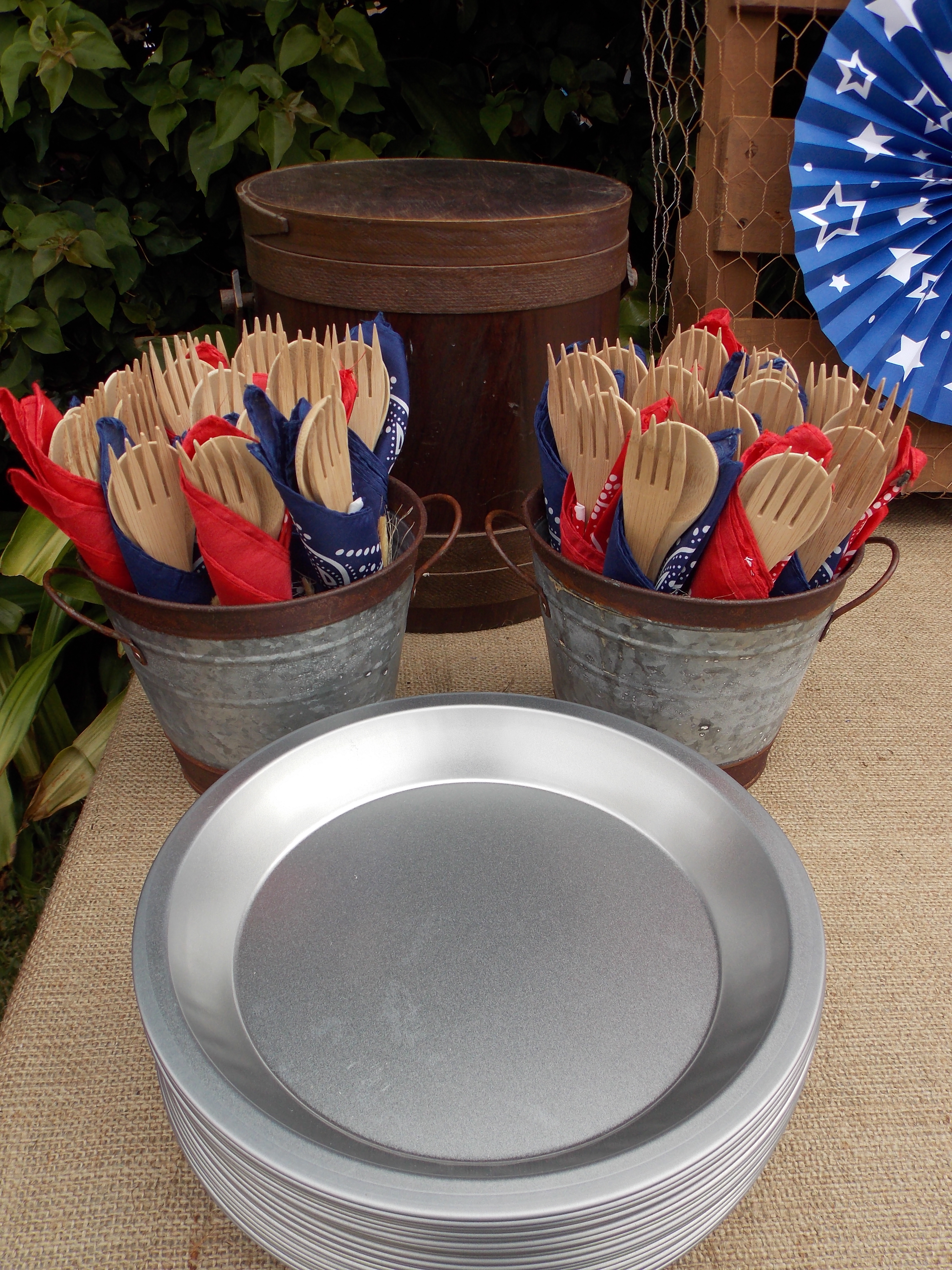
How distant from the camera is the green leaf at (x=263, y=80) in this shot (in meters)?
1.22

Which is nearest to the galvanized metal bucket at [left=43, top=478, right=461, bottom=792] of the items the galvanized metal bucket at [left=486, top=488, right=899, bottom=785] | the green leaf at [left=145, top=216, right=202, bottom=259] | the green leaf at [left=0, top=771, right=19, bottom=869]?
the galvanized metal bucket at [left=486, top=488, right=899, bottom=785]

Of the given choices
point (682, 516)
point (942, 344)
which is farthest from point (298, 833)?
point (942, 344)

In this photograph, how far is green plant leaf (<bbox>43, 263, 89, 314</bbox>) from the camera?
1275 millimetres

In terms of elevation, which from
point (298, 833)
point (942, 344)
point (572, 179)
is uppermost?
point (572, 179)

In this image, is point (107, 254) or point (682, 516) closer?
→ point (682, 516)

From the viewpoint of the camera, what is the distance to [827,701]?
1.04m

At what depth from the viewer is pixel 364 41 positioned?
1.26m

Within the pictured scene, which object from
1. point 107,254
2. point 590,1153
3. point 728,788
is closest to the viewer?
point 590,1153

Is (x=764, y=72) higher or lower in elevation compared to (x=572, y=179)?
higher

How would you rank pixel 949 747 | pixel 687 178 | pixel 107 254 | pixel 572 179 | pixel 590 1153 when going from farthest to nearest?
pixel 687 178 < pixel 107 254 < pixel 572 179 < pixel 949 747 < pixel 590 1153

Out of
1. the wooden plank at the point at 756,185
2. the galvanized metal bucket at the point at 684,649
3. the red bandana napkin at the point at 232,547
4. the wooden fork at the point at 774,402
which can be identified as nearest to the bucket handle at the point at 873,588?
the galvanized metal bucket at the point at 684,649

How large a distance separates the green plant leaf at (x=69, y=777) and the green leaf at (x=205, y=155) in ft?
2.33

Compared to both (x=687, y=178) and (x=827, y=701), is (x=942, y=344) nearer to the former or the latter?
(x=827, y=701)

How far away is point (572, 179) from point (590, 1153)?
3.39 feet
